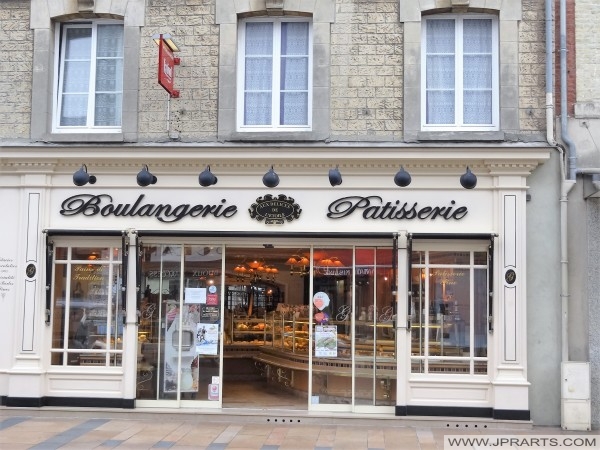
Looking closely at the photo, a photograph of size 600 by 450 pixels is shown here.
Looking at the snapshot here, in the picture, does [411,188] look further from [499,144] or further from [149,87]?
[149,87]

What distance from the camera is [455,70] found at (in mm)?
12984

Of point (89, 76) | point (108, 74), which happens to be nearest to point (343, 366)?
point (108, 74)

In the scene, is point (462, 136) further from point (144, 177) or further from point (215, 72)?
point (144, 177)

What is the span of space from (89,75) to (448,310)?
7376 mm

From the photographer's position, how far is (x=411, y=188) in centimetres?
1262

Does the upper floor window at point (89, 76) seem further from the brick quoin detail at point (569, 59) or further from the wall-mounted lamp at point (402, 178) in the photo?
the brick quoin detail at point (569, 59)

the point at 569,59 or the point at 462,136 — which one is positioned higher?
the point at 569,59

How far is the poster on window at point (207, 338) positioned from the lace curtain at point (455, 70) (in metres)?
5.06

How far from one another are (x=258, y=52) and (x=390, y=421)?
21.5ft

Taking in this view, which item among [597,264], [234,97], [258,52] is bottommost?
[597,264]

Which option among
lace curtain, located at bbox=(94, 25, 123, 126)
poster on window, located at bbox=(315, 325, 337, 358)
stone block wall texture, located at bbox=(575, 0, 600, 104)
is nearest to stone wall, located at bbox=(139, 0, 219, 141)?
lace curtain, located at bbox=(94, 25, 123, 126)

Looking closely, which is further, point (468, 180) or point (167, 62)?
point (167, 62)

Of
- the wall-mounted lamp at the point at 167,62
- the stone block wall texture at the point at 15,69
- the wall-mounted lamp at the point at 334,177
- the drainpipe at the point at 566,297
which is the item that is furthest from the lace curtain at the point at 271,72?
the drainpipe at the point at 566,297

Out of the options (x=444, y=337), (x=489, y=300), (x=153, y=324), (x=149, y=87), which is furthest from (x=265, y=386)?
(x=149, y=87)
